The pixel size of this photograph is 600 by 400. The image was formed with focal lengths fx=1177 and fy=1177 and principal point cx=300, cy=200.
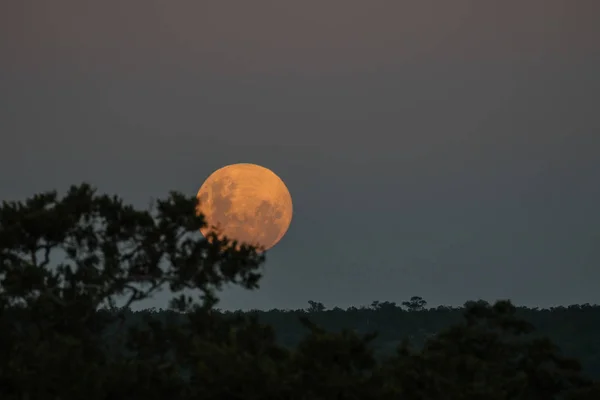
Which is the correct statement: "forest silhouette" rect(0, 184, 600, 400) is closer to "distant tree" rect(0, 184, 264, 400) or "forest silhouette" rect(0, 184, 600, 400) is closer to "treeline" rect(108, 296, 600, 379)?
"distant tree" rect(0, 184, 264, 400)

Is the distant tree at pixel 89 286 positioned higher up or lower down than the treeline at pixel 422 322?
lower down

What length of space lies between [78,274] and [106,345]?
2.12m

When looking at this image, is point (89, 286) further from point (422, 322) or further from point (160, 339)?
point (422, 322)

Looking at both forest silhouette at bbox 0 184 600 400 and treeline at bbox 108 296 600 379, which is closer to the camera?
forest silhouette at bbox 0 184 600 400

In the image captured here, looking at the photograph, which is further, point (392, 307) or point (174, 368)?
point (392, 307)

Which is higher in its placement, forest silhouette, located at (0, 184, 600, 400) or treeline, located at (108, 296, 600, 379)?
treeline, located at (108, 296, 600, 379)

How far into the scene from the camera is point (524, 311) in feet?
599

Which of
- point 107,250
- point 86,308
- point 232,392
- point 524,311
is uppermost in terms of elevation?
point 524,311

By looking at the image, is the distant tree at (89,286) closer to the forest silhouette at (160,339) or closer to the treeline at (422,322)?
the forest silhouette at (160,339)

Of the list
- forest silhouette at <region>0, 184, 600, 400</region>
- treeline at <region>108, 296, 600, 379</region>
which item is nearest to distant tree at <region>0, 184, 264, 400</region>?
forest silhouette at <region>0, 184, 600, 400</region>

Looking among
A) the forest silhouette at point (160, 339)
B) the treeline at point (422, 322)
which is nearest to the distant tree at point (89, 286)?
the forest silhouette at point (160, 339)

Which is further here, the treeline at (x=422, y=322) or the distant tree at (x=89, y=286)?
the treeline at (x=422, y=322)

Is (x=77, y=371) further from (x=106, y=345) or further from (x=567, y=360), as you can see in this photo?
(x=567, y=360)

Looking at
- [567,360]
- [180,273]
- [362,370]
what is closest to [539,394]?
[567,360]
